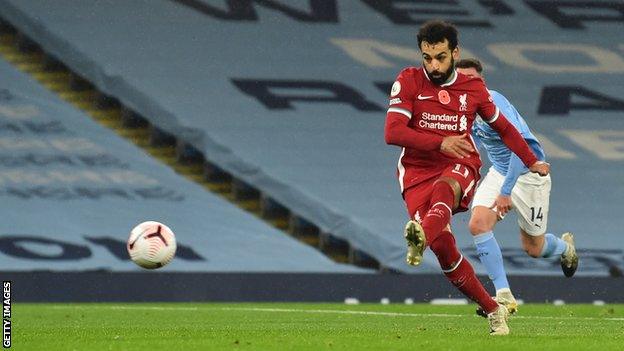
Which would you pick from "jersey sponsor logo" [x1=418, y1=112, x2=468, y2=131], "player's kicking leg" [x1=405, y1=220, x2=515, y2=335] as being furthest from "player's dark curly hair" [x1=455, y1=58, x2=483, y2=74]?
"player's kicking leg" [x1=405, y1=220, x2=515, y2=335]

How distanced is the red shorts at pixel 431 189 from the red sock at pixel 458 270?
0.25 m

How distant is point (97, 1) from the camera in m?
19.6

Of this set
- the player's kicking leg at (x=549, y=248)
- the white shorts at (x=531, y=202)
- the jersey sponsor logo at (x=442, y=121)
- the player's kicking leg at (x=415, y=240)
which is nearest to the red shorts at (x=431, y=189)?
the jersey sponsor logo at (x=442, y=121)

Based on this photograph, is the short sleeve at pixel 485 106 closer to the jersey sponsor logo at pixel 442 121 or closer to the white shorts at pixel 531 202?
the jersey sponsor logo at pixel 442 121

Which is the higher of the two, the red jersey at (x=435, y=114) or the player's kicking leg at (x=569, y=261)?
the red jersey at (x=435, y=114)

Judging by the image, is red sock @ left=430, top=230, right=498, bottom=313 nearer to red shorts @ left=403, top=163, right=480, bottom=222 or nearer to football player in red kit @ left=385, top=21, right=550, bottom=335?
football player in red kit @ left=385, top=21, right=550, bottom=335

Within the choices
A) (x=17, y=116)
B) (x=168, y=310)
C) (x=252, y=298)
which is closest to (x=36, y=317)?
(x=168, y=310)

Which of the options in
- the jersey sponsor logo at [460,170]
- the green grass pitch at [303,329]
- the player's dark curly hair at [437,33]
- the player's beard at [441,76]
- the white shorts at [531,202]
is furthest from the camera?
the white shorts at [531,202]

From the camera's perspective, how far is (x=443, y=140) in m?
8.11

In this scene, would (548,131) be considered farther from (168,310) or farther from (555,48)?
(168,310)

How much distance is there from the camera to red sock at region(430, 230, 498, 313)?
27.1ft

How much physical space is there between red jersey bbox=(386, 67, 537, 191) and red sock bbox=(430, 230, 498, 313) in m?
0.51

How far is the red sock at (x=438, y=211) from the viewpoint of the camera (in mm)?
8008

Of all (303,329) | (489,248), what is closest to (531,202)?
(489,248)
